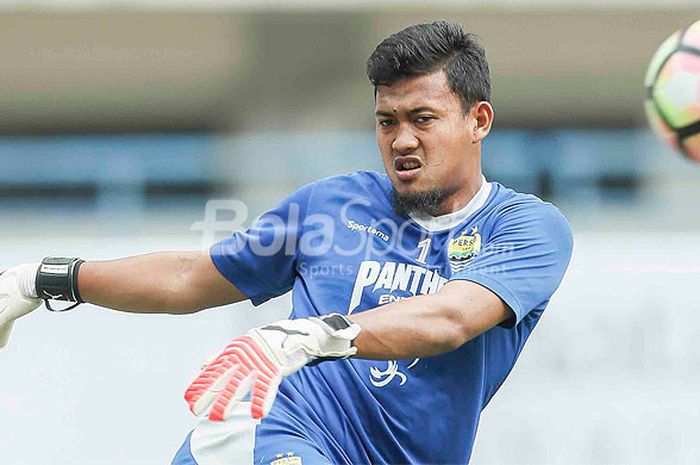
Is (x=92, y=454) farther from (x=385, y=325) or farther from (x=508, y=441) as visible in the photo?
(x=385, y=325)

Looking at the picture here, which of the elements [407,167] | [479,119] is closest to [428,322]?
[407,167]

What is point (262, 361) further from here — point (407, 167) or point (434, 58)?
point (434, 58)

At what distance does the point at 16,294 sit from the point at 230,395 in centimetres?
133

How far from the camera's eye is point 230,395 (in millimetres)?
2543

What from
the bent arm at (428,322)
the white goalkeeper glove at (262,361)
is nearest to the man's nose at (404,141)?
the bent arm at (428,322)

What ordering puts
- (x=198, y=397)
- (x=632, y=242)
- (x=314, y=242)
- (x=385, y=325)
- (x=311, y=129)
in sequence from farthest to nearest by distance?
(x=311, y=129) → (x=632, y=242) → (x=314, y=242) → (x=385, y=325) → (x=198, y=397)

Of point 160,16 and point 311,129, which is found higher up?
point 160,16

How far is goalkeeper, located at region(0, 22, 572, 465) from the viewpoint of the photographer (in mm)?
3094

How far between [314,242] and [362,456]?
65 centimetres

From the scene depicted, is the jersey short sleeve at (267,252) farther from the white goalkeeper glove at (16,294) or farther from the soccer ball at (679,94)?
the soccer ball at (679,94)

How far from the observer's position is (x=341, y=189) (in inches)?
143

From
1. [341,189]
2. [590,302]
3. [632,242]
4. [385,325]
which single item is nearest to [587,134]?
[632,242]

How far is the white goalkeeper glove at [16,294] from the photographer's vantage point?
3.61 meters

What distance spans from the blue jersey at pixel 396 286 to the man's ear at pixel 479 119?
16 cm
